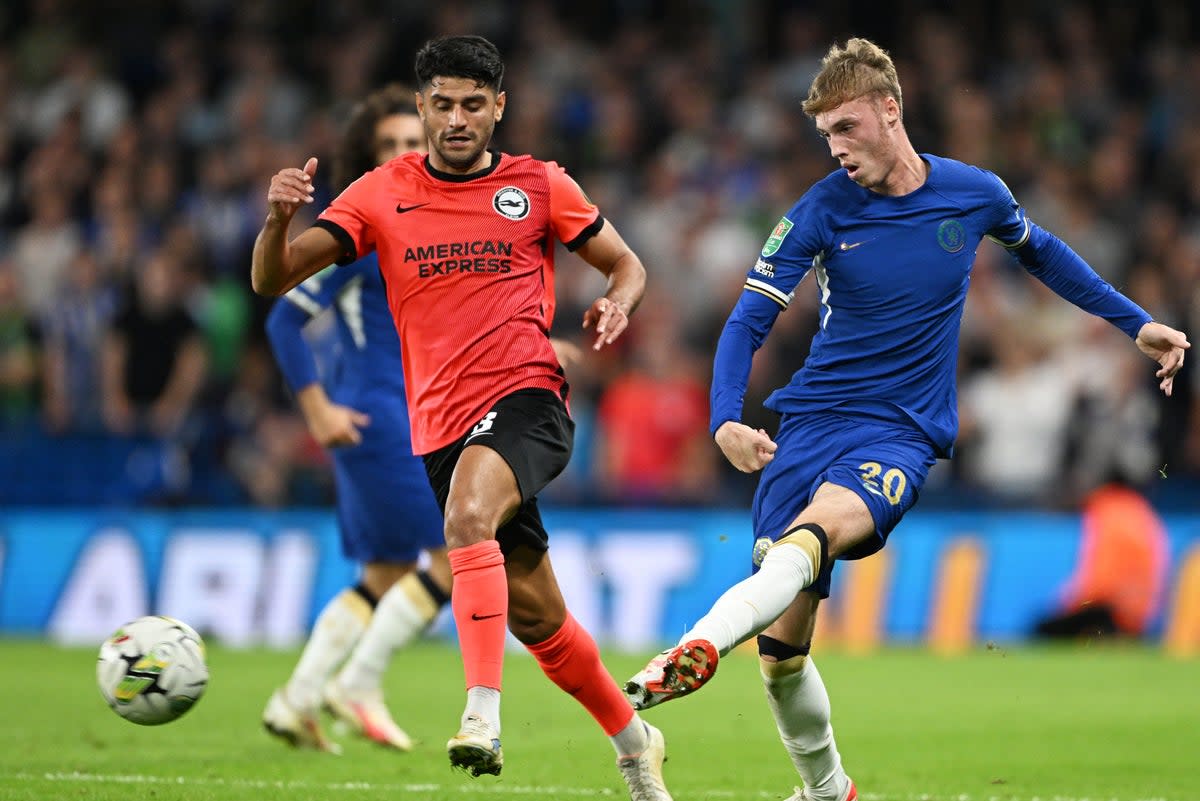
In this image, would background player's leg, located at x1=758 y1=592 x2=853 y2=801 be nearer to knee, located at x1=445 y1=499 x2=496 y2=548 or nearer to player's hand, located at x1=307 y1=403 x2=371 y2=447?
knee, located at x1=445 y1=499 x2=496 y2=548

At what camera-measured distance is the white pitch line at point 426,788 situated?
7.11 meters

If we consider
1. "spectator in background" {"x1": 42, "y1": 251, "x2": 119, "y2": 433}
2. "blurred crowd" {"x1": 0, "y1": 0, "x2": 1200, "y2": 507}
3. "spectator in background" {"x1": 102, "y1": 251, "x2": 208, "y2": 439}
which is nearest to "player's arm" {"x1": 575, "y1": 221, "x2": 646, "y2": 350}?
"blurred crowd" {"x1": 0, "y1": 0, "x2": 1200, "y2": 507}

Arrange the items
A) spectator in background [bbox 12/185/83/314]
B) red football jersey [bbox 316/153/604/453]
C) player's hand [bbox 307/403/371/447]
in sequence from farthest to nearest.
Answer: spectator in background [bbox 12/185/83/314], player's hand [bbox 307/403/371/447], red football jersey [bbox 316/153/604/453]

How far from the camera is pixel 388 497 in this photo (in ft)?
29.0

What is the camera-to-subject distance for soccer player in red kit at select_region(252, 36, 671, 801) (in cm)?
637

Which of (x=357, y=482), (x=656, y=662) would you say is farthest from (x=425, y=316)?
(x=357, y=482)

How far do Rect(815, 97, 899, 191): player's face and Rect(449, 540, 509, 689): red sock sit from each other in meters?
1.79

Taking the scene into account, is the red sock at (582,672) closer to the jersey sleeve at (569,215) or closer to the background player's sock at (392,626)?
the jersey sleeve at (569,215)

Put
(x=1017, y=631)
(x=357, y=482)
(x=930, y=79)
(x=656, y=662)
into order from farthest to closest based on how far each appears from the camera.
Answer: (x=930, y=79), (x=1017, y=631), (x=357, y=482), (x=656, y=662)

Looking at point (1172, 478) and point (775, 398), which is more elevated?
point (775, 398)

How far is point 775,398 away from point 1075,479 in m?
9.02

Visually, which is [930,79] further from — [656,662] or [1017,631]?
[656,662]

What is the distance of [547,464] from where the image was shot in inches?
251

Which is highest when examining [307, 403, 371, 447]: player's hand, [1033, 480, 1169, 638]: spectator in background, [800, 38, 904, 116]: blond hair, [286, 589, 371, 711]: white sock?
[800, 38, 904, 116]: blond hair
